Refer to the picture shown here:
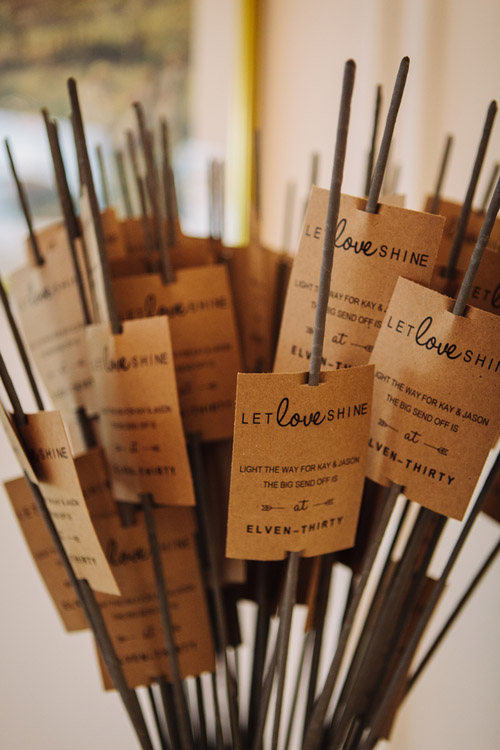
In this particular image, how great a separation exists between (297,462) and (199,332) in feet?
0.56

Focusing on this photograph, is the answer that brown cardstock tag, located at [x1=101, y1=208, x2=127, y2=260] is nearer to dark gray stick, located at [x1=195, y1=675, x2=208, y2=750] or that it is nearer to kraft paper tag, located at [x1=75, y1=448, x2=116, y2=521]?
kraft paper tag, located at [x1=75, y1=448, x2=116, y2=521]

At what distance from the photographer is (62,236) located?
0.49m

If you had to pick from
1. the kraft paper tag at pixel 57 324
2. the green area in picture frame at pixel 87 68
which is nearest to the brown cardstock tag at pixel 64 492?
the kraft paper tag at pixel 57 324

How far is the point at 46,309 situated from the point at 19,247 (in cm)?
63

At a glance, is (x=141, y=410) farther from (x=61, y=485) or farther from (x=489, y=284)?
(x=489, y=284)

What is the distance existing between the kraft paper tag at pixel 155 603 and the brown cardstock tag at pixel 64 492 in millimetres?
73

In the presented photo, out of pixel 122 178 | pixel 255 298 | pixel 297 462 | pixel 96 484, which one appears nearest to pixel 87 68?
pixel 122 178

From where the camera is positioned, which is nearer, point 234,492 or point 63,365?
point 234,492

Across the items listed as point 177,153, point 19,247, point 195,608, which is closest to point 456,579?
point 195,608

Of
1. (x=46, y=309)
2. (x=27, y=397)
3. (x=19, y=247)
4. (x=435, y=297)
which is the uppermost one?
(x=19, y=247)

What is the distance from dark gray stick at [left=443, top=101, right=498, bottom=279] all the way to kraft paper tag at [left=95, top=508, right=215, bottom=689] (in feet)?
0.92

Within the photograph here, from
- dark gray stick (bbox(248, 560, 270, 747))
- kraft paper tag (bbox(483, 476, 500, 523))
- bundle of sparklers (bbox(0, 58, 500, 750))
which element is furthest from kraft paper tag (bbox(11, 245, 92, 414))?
kraft paper tag (bbox(483, 476, 500, 523))

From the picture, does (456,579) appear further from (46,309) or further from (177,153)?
(177,153)

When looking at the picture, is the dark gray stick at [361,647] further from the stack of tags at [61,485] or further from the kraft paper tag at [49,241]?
the kraft paper tag at [49,241]
